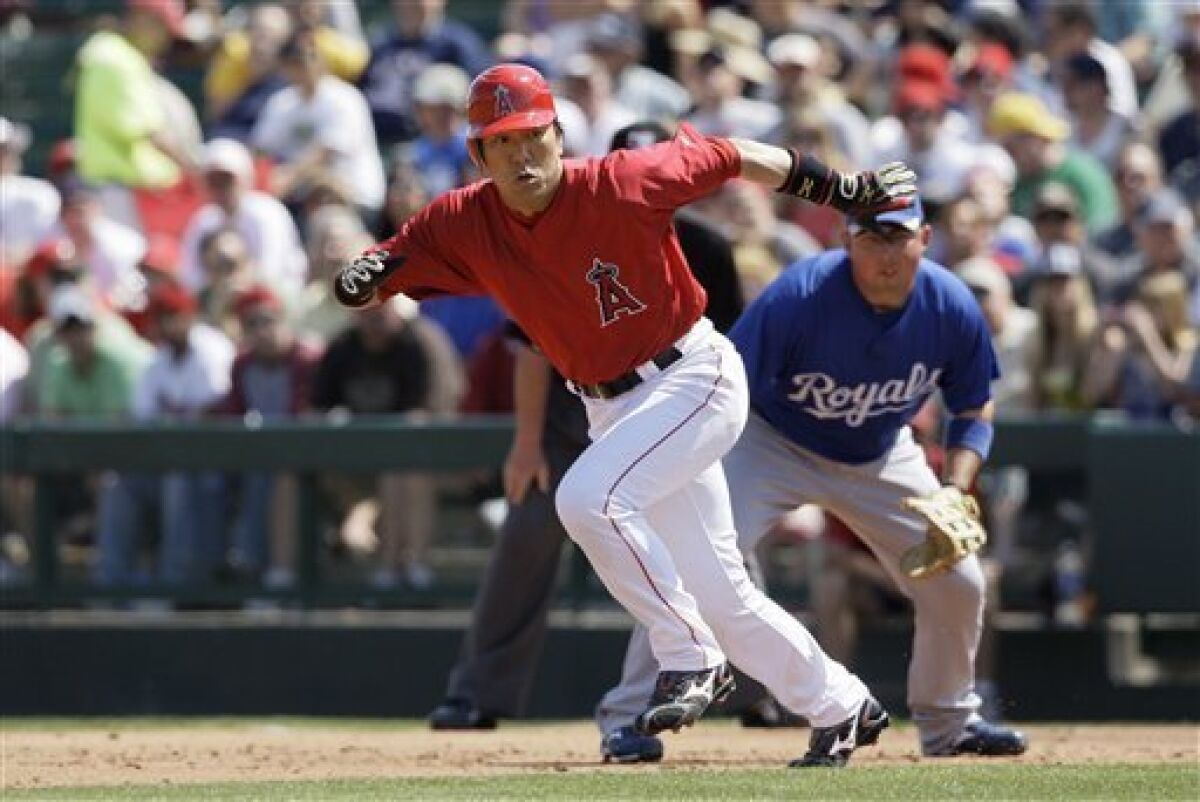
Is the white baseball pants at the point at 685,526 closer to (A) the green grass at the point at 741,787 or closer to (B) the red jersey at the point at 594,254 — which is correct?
(B) the red jersey at the point at 594,254

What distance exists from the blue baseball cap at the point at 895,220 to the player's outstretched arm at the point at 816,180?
21.7 inches

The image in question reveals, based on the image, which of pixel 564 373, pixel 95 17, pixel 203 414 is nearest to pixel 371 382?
pixel 203 414

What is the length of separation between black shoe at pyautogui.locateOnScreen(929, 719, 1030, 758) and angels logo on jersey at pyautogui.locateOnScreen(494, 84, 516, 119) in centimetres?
279

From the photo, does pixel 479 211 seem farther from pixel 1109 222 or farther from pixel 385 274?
pixel 1109 222

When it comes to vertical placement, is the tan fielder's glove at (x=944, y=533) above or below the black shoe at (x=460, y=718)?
above

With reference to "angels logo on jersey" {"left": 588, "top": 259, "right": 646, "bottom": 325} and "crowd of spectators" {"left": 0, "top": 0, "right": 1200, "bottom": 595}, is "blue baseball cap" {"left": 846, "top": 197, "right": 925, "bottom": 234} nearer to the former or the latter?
"angels logo on jersey" {"left": 588, "top": 259, "right": 646, "bottom": 325}

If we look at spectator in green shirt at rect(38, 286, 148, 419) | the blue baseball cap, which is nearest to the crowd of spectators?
spectator in green shirt at rect(38, 286, 148, 419)

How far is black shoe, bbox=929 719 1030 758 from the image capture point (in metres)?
8.56

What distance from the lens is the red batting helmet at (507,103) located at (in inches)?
285

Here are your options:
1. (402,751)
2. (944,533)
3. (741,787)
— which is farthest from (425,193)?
(741,787)

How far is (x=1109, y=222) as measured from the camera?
529 inches

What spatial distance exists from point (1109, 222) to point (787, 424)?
542cm

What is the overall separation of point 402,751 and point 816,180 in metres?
2.68

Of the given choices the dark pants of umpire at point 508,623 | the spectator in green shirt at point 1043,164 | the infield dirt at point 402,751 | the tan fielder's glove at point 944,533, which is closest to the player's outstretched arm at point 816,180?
the tan fielder's glove at point 944,533
